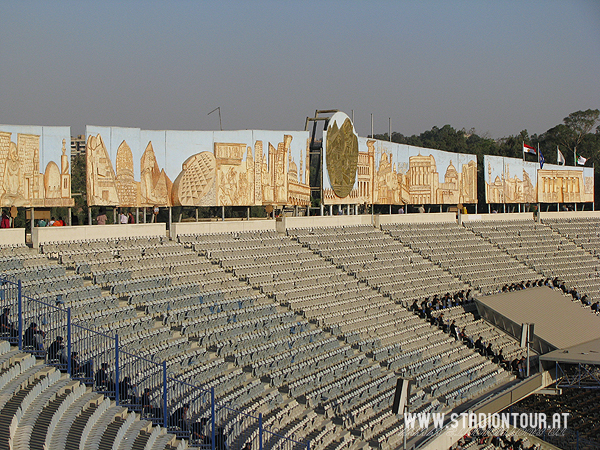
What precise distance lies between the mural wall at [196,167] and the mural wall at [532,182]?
709 inches

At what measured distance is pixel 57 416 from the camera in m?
10.1

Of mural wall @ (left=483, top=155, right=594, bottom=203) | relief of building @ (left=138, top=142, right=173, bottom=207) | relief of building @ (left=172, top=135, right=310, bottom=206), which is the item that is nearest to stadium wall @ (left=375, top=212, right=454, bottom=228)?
relief of building @ (left=172, top=135, right=310, bottom=206)

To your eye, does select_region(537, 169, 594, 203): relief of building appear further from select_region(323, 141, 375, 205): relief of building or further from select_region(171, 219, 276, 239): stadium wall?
select_region(171, 219, 276, 239): stadium wall

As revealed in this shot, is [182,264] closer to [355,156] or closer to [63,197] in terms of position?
[63,197]

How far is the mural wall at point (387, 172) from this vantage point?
96.7ft

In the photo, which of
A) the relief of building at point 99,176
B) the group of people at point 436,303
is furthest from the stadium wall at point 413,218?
the relief of building at point 99,176

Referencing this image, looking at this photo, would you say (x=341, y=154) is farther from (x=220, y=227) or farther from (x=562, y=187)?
(x=562, y=187)

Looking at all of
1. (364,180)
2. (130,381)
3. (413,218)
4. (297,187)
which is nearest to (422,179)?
(413,218)

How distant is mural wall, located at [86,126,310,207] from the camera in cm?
2072

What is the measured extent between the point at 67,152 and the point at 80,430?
36.5ft

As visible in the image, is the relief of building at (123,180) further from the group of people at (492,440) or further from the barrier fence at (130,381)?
the group of people at (492,440)

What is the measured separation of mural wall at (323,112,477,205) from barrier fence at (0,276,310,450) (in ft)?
58.1

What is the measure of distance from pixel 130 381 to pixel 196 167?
12.0 meters

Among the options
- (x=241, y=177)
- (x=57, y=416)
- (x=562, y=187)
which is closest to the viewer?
(x=57, y=416)
